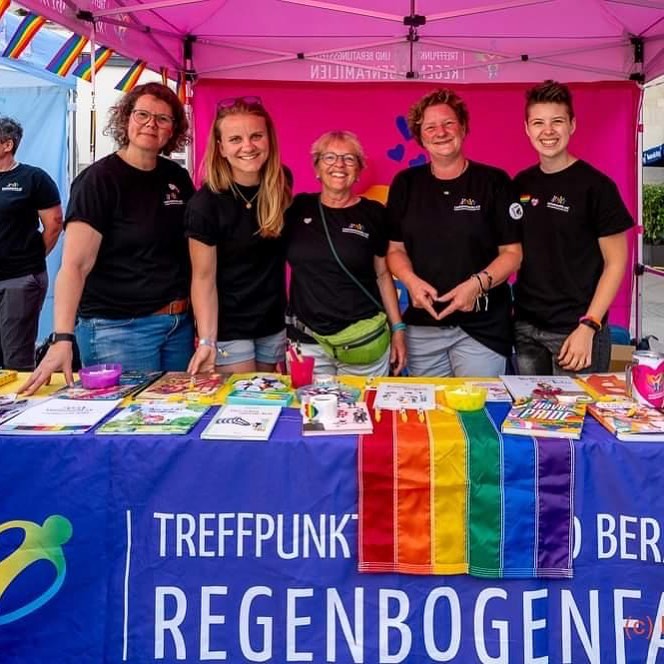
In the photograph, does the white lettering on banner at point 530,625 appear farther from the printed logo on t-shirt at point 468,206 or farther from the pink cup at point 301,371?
the printed logo on t-shirt at point 468,206

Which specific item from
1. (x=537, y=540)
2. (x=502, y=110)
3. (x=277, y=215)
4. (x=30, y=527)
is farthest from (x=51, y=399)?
(x=502, y=110)

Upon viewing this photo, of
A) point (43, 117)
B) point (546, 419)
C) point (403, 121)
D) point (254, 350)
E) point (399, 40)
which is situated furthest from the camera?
point (43, 117)

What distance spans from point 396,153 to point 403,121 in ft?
0.61

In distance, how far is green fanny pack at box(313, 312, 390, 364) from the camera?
80.0 inches

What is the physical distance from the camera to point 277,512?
1.45 meters

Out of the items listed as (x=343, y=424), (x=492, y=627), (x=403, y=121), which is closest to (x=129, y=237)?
(x=343, y=424)

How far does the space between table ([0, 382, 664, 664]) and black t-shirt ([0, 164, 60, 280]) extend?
2.19m

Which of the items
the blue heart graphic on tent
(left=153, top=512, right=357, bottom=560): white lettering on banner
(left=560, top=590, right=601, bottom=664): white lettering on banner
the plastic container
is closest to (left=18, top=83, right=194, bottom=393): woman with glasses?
the plastic container

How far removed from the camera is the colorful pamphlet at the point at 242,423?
1444 mm

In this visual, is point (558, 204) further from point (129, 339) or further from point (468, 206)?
point (129, 339)

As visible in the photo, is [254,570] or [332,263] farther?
[332,263]

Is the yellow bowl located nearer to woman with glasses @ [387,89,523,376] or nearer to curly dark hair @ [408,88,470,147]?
woman with glasses @ [387,89,523,376]

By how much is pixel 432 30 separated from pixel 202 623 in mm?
3253

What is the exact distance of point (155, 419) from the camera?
155cm
